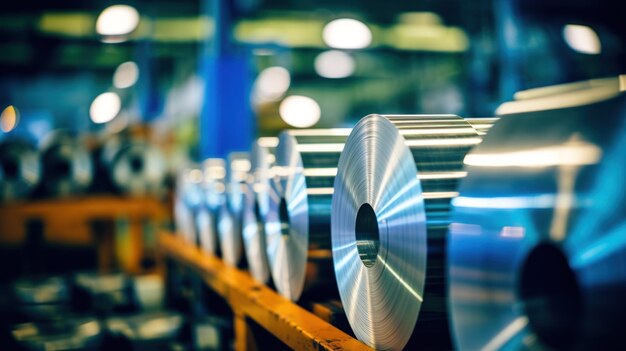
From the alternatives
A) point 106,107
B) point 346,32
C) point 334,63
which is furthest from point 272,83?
point 346,32

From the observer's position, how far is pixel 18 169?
4.31 metres

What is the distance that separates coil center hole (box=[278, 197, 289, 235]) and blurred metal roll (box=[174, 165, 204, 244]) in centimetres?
128

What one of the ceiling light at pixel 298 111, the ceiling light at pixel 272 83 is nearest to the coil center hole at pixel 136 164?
the ceiling light at pixel 298 111

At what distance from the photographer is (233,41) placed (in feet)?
12.6

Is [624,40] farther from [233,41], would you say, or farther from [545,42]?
[233,41]

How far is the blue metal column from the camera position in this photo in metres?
3.80

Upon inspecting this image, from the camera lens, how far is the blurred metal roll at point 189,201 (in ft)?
10.6

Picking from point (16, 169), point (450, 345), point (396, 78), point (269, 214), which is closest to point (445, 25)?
point (396, 78)

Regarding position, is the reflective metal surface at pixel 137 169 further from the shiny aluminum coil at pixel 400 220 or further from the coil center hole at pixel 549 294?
the coil center hole at pixel 549 294

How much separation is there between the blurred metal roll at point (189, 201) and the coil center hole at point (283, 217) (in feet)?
4.19

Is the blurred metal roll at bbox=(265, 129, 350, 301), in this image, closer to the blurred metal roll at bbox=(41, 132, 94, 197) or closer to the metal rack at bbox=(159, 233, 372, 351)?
the metal rack at bbox=(159, 233, 372, 351)

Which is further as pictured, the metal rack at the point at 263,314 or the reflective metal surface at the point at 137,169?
the reflective metal surface at the point at 137,169

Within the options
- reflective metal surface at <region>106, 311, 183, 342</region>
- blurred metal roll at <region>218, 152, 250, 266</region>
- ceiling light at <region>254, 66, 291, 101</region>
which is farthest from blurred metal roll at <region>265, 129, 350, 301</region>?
ceiling light at <region>254, 66, 291, 101</region>

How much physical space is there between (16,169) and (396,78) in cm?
988
